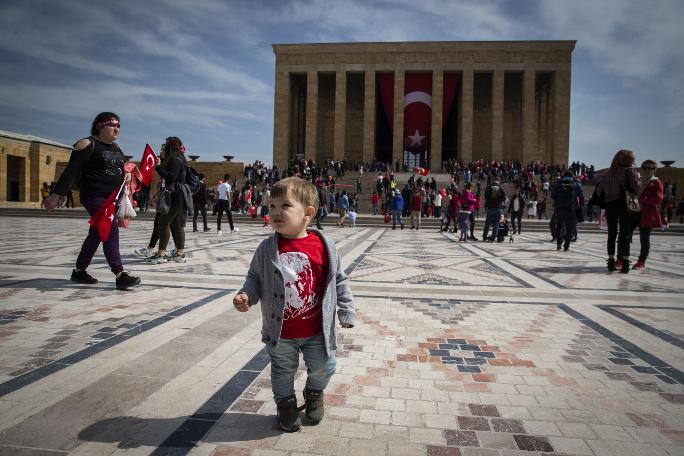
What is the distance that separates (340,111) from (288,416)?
32.4 m

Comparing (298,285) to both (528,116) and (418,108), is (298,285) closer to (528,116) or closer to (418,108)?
(418,108)

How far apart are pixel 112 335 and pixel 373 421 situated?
5.83ft

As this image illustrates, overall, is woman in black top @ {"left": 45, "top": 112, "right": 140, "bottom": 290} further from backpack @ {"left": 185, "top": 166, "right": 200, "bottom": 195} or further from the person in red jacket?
the person in red jacket

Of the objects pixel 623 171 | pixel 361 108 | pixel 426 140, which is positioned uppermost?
pixel 361 108

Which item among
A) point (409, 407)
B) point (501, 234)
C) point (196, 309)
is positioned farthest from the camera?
point (501, 234)

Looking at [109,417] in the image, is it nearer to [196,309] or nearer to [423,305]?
[196,309]

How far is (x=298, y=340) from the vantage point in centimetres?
164

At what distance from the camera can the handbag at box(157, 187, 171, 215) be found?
5164 mm

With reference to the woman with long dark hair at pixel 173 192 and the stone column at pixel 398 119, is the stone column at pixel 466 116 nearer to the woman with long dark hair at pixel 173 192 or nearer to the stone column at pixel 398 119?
the stone column at pixel 398 119

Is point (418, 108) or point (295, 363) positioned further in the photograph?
point (418, 108)

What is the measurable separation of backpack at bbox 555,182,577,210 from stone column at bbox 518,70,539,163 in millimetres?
24800

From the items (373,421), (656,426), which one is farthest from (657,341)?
(373,421)

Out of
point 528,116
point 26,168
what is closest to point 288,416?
point 528,116

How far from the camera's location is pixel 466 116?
31.3 m
